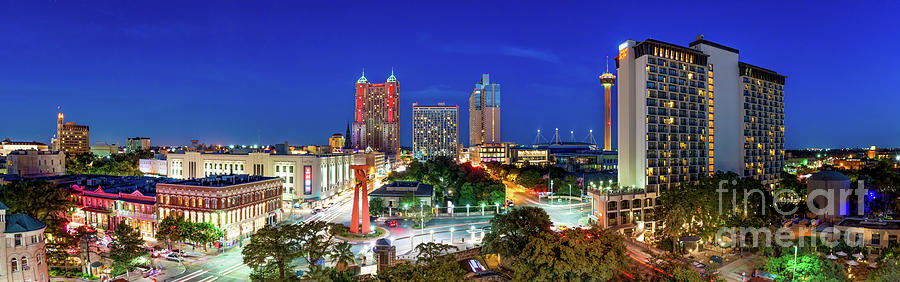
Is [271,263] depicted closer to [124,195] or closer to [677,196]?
[124,195]

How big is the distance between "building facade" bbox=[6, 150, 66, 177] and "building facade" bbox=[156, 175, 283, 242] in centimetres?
5464

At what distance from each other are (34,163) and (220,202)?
65.4 meters

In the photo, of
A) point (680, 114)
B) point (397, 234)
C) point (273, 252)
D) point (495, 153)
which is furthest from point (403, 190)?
point (495, 153)

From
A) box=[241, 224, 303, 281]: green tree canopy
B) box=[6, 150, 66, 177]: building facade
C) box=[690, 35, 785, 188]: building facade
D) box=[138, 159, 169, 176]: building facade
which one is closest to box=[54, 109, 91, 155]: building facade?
box=[138, 159, 169, 176]: building facade

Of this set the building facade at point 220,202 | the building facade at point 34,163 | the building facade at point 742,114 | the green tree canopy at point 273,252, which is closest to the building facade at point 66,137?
the building facade at point 34,163

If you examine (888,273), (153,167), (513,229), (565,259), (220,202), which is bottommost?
(888,273)

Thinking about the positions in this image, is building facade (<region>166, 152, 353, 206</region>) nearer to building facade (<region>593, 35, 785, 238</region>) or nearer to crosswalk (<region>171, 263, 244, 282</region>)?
crosswalk (<region>171, 263, 244, 282</region>)

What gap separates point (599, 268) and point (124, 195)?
55.4m

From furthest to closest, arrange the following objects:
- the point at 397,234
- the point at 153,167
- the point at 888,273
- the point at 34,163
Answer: the point at 153,167 → the point at 34,163 → the point at 397,234 → the point at 888,273

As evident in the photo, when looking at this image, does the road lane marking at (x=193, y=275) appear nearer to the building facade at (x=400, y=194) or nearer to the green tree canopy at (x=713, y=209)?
the building facade at (x=400, y=194)

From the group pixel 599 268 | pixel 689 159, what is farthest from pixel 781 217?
pixel 599 268

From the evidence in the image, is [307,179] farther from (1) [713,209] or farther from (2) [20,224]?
(1) [713,209]

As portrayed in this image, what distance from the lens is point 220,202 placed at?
50438 millimetres

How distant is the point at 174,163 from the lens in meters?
99.0
